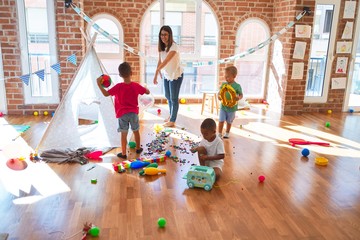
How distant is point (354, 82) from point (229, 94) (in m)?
3.26

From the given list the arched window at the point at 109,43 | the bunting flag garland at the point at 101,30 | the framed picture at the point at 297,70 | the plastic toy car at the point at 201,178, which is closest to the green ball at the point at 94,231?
the plastic toy car at the point at 201,178

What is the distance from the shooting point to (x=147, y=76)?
6.03 meters

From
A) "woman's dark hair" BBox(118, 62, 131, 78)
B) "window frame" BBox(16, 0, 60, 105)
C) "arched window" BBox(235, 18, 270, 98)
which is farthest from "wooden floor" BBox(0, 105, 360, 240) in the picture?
"arched window" BBox(235, 18, 270, 98)

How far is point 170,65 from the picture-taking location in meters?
4.24

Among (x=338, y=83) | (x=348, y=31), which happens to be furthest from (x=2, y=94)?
(x=348, y=31)

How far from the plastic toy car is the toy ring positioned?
134cm

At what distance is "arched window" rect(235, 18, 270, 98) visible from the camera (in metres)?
6.05

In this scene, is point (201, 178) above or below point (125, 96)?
below

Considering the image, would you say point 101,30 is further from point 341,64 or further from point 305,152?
point 341,64

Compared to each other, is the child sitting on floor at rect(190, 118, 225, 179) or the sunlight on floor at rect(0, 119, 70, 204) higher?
the child sitting on floor at rect(190, 118, 225, 179)

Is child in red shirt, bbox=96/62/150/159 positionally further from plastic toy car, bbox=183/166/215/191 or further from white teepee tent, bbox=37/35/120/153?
plastic toy car, bbox=183/166/215/191

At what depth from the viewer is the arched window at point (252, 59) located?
6.05m

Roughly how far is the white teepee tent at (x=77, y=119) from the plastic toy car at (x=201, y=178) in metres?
1.27

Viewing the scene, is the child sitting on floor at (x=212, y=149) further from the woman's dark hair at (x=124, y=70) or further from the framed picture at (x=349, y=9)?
the framed picture at (x=349, y=9)
